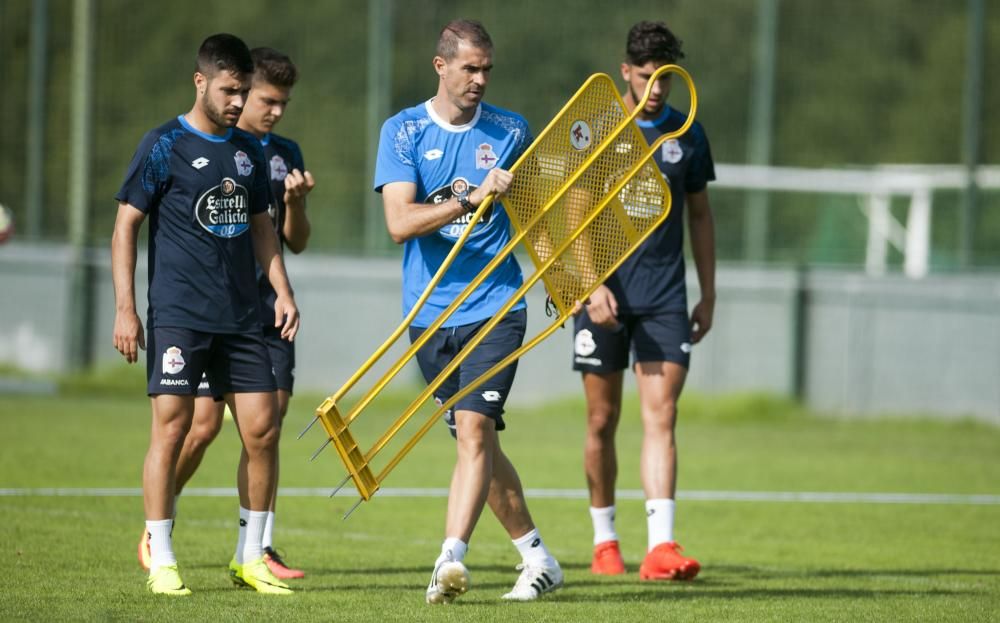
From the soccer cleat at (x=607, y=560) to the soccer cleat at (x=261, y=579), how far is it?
72.7 inches

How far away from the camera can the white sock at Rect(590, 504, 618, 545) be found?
7887 millimetres

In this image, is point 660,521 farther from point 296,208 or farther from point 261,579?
point 296,208

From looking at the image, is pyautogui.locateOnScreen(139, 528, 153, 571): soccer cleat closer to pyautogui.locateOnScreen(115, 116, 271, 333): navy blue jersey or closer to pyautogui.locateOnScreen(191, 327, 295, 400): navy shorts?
pyautogui.locateOnScreen(191, 327, 295, 400): navy shorts

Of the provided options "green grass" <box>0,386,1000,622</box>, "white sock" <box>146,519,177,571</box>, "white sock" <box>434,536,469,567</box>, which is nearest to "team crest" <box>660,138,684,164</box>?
"green grass" <box>0,386,1000,622</box>

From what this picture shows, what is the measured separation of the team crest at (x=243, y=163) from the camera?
259 inches

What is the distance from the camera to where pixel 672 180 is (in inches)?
316

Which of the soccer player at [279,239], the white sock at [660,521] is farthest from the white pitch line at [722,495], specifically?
the white sock at [660,521]

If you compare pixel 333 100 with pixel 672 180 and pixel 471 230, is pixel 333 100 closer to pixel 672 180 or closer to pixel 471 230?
pixel 672 180

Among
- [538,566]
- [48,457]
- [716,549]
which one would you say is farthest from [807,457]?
[538,566]

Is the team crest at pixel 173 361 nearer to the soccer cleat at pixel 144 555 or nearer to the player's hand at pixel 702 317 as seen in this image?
the soccer cleat at pixel 144 555

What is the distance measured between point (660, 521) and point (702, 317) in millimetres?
1299

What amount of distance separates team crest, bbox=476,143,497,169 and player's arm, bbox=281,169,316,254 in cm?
95

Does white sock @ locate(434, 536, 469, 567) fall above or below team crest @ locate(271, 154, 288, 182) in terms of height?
below

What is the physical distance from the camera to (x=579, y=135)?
6.59 m
